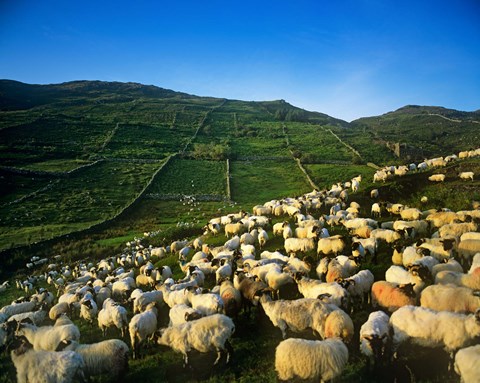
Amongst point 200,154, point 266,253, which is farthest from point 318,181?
point 266,253

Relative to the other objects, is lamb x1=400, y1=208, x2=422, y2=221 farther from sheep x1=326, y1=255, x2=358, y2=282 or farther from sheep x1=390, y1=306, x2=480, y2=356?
sheep x1=390, y1=306, x2=480, y2=356

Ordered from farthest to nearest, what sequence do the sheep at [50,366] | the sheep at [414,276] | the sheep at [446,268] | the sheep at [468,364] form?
the sheep at [446,268] < the sheep at [414,276] < the sheep at [50,366] < the sheep at [468,364]

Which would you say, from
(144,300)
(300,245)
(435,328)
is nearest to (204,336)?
(144,300)

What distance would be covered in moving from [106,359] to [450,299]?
32.8ft

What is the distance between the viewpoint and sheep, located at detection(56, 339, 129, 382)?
32.9 ft

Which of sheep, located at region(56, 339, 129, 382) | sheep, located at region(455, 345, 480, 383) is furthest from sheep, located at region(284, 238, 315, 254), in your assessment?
sheep, located at region(455, 345, 480, 383)

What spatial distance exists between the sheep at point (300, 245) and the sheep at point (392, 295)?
7253mm

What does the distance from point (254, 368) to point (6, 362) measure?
31.3 feet

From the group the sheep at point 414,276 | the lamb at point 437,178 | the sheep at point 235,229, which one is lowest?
the sheep at point 235,229

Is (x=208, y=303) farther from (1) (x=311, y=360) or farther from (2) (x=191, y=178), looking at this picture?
(2) (x=191, y=178)

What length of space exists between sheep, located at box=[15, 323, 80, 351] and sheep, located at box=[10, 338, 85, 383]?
1.67m

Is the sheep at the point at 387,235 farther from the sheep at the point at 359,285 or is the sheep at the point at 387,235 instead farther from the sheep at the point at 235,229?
the sheep at the point at 235,229

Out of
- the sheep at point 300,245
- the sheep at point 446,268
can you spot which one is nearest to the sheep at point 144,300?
the sheep at point 300,245

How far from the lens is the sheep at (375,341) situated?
9.12 metres
